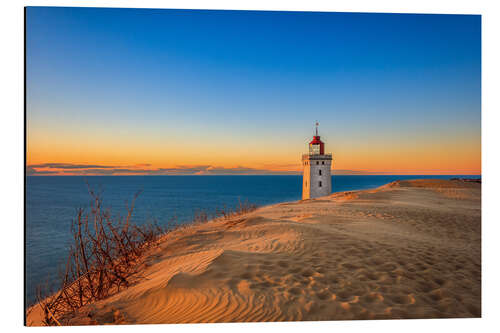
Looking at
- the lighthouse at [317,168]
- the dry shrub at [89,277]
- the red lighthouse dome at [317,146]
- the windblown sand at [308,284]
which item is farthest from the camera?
the red lighthouse dome at [317,146]

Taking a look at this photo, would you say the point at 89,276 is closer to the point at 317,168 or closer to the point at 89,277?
the point at 89,277

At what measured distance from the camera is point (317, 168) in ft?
80.8

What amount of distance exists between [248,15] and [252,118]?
176 inches

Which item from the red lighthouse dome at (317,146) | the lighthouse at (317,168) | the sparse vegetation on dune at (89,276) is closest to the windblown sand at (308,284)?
the sparse vegetation on dune at (89,276)

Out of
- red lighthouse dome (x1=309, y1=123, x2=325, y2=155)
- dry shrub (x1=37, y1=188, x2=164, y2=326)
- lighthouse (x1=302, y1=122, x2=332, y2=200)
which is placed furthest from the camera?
red lighthouse dome (x1=309, y1=123, x2=325, y2=155)

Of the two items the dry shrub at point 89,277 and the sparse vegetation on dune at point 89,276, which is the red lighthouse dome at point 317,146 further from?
the dry shrub at point 89,277

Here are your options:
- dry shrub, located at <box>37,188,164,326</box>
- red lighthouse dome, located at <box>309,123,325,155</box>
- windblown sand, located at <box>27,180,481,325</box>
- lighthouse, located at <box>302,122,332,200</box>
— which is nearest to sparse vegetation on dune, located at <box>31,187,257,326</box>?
dry shrub, located at <box>37,188,164,326</box>

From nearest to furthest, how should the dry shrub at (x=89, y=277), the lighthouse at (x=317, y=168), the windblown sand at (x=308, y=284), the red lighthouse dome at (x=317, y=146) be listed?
the windblown sand at (x=308, y=284) < the dry shrub at (x=89, y=277) < the lighthouse at (x=317, y=168) < the red lighthouse dome at (x=317, y=146)

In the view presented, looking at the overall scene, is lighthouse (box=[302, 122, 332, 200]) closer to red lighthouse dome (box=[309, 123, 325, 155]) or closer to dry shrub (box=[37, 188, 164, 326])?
red lighthouse dome (box=[309, 123, 325, 155])

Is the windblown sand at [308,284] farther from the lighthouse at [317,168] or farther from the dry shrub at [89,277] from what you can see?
the lighthouse at [317,168]

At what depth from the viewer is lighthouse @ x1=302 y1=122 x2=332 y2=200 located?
24.6 m

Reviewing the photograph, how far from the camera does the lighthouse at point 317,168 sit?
24562 mm

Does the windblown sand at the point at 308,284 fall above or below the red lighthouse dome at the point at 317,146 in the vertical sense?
below

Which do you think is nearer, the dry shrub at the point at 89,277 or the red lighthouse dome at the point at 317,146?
the dry shrub at the point at 89,277
